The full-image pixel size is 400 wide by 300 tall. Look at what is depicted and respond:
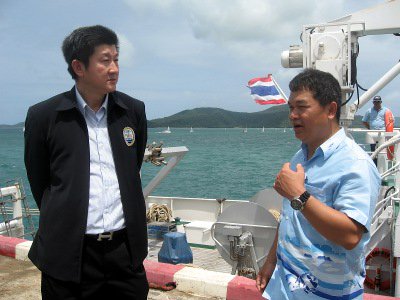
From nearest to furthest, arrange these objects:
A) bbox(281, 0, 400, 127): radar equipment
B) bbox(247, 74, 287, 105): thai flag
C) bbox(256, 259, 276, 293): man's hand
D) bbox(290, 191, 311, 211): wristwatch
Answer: bbox(290, 191, 311, 211): wristwatch → bbox(256, 259, 276, 293): man's hand → bbox(281, 0, 400, 127): radar equipment → bbox(247, 74, 287, 105): thai flag

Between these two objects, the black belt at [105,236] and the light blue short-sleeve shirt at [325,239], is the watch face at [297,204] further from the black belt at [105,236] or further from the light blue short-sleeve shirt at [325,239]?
the black belt at [105,236]

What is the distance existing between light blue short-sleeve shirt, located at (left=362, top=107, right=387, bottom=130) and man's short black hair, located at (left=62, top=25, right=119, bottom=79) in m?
8.07

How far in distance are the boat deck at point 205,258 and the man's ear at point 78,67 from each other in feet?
16.9

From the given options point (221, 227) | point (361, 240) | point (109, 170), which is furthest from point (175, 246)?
point (361, 240)

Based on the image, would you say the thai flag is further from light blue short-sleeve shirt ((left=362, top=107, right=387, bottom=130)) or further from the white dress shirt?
the white dress shirt

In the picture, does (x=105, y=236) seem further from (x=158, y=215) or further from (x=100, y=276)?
(x=158, y=215)

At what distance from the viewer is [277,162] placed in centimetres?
4934

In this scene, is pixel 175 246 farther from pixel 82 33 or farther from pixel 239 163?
pixel 239 163

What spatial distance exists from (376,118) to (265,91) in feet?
8.04

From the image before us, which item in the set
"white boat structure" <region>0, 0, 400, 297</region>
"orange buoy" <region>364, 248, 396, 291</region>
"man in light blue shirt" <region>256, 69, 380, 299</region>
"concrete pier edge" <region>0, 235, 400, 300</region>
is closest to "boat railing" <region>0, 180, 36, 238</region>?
"white boat structure" <region>0, 0, 400, 297</region>

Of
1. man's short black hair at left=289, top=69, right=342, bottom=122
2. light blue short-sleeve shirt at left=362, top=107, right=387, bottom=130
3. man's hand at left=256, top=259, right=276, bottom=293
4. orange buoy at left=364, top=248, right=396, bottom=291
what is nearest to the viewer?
man's short black hair at left=289, top=69, right=342, bottom=122

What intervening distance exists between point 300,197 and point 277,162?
158 ft

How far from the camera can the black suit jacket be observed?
2291 millimetres

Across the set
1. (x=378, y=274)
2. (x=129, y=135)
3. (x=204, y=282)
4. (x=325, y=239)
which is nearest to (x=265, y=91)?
(x=378, y=274)
